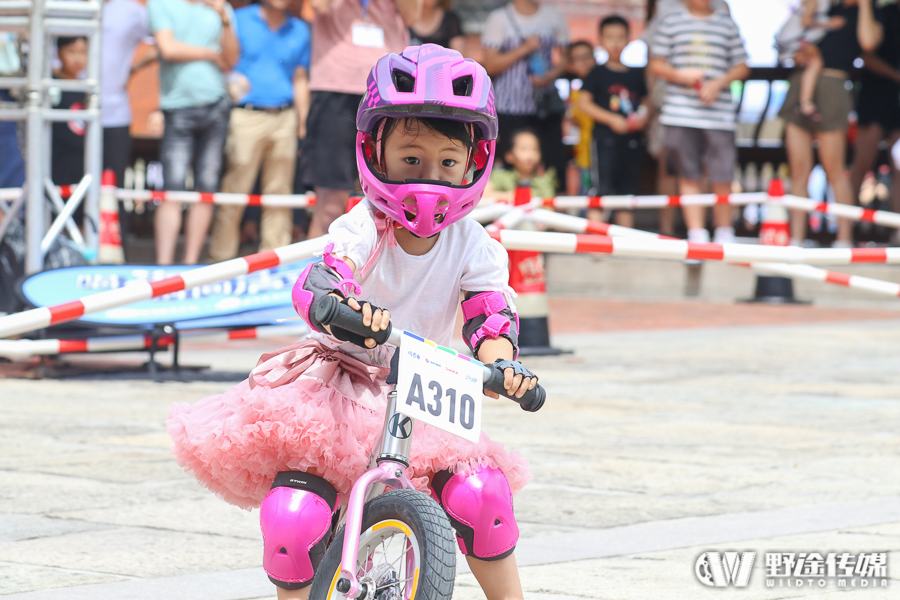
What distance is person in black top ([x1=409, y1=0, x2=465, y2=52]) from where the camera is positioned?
409 inches

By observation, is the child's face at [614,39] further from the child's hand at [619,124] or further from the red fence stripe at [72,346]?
the red fence stripe at [72,346]

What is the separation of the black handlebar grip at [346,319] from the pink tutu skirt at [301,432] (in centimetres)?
36

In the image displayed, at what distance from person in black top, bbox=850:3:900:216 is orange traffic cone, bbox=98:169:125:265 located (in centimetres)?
627

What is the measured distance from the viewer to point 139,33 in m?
9.74

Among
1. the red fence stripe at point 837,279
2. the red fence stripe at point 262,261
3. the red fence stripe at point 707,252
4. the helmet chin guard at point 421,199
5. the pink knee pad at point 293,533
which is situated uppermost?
the helmet chin guard at point 421,199

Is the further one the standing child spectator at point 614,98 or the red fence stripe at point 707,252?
the standing child spectator at point 614,98

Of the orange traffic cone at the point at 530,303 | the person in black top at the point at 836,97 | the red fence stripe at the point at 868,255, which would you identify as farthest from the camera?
the person in black top at the point at 836,97

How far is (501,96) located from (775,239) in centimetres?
254

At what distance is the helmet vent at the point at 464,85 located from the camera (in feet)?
8.93

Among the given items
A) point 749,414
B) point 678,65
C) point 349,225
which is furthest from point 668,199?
point 349,225

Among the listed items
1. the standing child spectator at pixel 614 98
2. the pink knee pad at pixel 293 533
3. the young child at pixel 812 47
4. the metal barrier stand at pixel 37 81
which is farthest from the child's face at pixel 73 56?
the pink knee pad at pixel 293 533

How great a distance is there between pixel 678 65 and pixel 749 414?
204 inches

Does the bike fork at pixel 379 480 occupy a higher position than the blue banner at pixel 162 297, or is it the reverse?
the bike fork at pixel 379 480

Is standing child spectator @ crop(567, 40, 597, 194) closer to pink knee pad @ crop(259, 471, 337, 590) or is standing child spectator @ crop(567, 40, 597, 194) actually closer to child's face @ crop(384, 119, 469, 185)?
child's face @ crop(384, 119, 469, 185)
